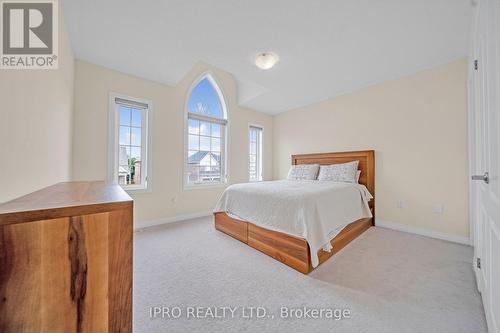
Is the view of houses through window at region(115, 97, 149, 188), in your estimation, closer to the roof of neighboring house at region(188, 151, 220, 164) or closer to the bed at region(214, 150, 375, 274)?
the roof of neighboring house at region(188, 151, 220, 164)

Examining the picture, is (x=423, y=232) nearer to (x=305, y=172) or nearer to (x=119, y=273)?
(x=305, y=172)

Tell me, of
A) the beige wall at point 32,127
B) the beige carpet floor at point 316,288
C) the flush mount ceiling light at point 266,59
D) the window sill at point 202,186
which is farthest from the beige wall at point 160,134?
the flush mount ceiling light at point 266,59

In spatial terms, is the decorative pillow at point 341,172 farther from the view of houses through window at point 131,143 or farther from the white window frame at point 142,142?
the view of houses through window at point 131,143

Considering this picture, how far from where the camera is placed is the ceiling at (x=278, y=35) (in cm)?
179

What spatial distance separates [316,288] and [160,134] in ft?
9.64

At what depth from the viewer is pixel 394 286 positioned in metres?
1.58

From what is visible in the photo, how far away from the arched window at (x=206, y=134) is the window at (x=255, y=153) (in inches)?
33.8

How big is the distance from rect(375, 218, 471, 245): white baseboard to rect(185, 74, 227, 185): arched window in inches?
112

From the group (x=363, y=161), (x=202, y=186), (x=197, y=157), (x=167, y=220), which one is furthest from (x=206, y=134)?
(x=363, y=161)

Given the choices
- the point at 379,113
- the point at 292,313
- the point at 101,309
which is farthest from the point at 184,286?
the point at 379,113

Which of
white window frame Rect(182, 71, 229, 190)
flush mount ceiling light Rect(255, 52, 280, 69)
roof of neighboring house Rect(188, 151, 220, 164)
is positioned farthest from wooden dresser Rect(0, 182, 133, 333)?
roof of neighboring house Rect(188, 151, 220, 164)

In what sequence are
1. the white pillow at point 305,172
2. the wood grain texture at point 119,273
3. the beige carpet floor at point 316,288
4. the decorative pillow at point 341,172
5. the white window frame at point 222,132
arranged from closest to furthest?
the wood grain texture at point 119,273
the beige carpet floor at point 316,288
the decorative pillow at point 341,172
the white window frame at point 222,132
the white pillow at point 305,172

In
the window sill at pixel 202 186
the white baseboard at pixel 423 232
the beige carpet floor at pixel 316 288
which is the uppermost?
the window sill at pixel 202 186

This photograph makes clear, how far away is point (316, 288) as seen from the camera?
1576mm
